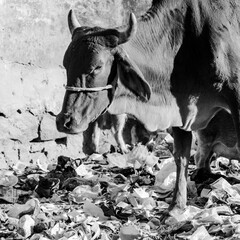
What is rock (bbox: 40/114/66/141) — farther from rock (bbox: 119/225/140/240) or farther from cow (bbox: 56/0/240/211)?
rock (bbox: 119/225/140/240)

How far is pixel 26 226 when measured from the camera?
4488 mm

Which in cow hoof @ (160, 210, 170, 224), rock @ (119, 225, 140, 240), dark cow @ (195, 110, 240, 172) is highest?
dark cow @ (195, 110, 240, 172)

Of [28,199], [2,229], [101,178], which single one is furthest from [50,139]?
[2,229]

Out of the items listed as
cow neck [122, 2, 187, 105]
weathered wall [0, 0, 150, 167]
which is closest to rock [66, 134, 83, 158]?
weathered wall [0, 0, 150, 167]

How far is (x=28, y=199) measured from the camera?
17.5 feet

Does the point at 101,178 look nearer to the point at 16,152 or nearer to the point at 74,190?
the point at 74,190

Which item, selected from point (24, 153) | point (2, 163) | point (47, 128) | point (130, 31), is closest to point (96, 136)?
point (47, 128)

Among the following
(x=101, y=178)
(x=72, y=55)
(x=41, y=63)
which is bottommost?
(x=101, y=178)

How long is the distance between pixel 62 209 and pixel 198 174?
1.37 m

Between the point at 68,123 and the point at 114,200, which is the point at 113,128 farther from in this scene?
the point at 68,123

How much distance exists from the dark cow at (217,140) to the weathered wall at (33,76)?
55.7 inches

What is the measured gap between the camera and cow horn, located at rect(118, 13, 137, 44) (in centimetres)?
427

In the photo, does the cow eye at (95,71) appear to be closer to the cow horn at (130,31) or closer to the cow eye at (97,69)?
the cow eye at (97,69)

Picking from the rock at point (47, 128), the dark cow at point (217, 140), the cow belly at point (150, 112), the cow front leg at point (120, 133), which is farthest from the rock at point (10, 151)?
the cow belly at point (150, 112)
